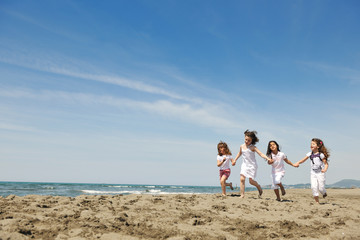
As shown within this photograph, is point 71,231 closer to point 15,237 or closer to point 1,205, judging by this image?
point 15,237

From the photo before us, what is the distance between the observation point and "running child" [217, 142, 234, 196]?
27.2 feet

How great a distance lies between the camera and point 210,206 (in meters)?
5.51

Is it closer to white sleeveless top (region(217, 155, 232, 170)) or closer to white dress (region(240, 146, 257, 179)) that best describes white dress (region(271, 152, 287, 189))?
white dress (region(240, 146, 257, 179))

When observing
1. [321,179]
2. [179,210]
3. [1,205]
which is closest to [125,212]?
[179,210]

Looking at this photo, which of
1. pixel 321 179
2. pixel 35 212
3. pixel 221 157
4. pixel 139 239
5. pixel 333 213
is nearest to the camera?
pixel 139 239

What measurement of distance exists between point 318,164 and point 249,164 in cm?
196

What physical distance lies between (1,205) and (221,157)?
5899 millimetres

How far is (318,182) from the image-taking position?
7473mm

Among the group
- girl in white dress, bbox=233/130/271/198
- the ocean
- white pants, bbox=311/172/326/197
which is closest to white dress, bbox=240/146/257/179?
girl in white dress, bbox=233/130/271/198

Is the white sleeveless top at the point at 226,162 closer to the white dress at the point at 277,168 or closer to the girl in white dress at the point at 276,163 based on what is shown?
the girl in white dress at the point at 276,163

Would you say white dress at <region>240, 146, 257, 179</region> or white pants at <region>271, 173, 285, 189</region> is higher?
white dress at <region>240, 146, 257, 179</region>

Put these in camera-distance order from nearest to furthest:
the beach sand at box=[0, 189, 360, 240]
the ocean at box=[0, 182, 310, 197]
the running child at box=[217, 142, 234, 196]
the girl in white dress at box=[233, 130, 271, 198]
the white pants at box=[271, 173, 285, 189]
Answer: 1. the beach sand at box=[0, 189, 360, 240]
2. the white pants at box=[271, 173, 285, 189]
3. the girl in white dress at box=[233, 130, 271, 198]
4. the running child at box=[217, 142, 234, 196]
5. the ocean at box=[0, 182, 310, 197]

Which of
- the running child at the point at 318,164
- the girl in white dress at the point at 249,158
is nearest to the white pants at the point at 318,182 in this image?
the running child at the point at 318,164

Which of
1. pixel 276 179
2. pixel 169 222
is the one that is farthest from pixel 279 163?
pixel 169 222
